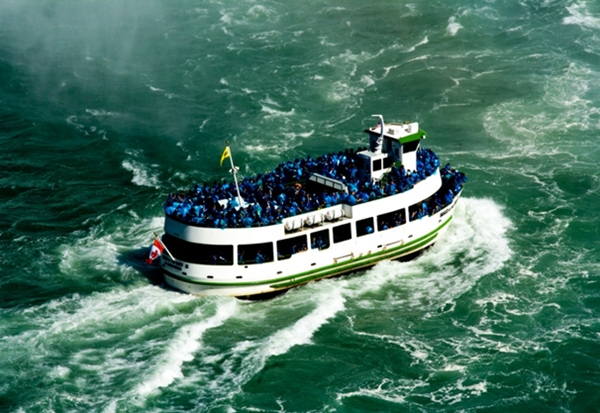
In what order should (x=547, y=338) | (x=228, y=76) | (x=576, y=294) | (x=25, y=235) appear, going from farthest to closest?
(x=228, y=76) → (x=25, y=235) → (x=576, y=294) → (x=547, y=338)

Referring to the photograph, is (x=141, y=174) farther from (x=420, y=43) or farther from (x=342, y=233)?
(x=420, y=43)

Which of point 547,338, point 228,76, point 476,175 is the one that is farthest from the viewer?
point 228,76

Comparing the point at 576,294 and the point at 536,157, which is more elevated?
the point at 536,157

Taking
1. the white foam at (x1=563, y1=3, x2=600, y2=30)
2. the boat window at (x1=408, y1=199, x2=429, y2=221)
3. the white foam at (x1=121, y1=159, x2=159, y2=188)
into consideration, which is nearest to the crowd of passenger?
the boat window at (x1=408, y1=199, x2=429, y2=221)

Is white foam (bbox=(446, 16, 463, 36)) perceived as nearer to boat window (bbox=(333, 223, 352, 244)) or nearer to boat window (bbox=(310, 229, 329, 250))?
boat window (bbox=(333, 223, 352, 244))

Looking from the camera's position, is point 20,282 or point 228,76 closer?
point 20,282

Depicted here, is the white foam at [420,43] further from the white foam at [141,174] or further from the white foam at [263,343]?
the white foam at [263,343]

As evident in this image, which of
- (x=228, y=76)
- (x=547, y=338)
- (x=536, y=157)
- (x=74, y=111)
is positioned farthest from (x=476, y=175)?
(x=74, y=111)

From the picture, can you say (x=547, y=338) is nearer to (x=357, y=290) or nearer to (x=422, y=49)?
(x=357, y=290)

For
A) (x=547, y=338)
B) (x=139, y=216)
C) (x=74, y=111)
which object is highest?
(x=74, y=111)
